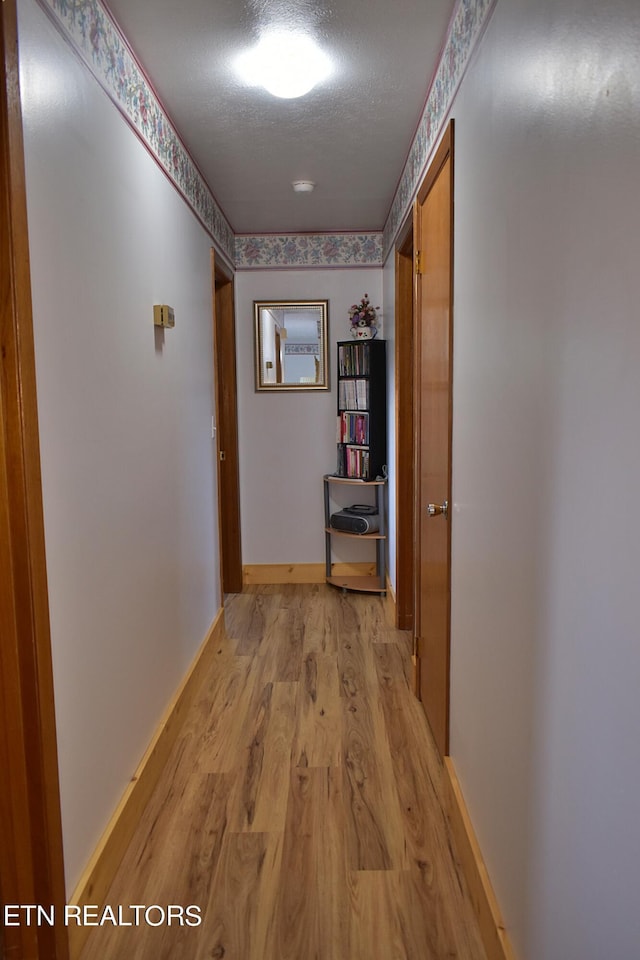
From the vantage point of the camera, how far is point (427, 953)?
1605 millimetres

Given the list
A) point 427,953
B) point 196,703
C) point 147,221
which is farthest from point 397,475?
point 427,953

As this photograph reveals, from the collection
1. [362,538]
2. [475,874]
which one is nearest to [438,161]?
[475,874]

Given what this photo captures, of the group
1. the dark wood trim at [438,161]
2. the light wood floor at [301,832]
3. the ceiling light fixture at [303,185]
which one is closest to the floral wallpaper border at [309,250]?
the ceiling light fixture at [303,185]

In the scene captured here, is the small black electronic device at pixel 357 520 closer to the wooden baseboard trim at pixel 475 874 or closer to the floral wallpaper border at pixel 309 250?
the floral wallpaper border at pixel 309 250

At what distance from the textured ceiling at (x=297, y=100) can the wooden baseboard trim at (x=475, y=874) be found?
2.34 meters

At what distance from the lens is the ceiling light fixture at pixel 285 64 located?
215 centimetres

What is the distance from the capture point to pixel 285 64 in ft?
7.38

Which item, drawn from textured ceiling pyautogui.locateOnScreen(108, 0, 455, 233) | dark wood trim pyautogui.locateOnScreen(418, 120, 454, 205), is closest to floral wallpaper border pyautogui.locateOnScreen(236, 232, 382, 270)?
textured ceiling pyautogui.locateOnScreen(108, 0, 455, 233)

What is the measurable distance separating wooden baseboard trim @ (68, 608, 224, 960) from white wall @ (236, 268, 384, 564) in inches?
73.0

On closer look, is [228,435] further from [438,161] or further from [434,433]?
[438,161]

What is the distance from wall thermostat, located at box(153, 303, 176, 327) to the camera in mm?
2473

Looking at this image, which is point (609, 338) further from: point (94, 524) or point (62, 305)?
point (94, 524)

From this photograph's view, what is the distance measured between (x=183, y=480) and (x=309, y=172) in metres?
1.68

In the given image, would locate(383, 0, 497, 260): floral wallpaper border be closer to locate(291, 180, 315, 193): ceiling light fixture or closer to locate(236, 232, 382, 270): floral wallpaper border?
locate(291, 180, 315, 193): ceiling light fixture
